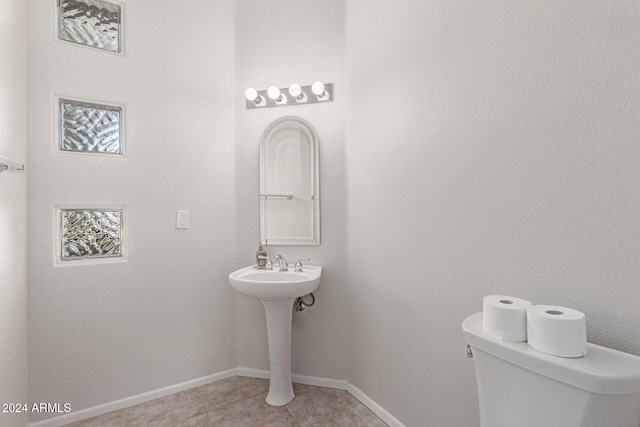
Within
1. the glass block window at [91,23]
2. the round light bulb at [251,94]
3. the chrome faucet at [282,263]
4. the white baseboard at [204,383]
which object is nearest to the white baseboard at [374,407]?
the white baseboard at [204,383]

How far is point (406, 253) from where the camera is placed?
1.54 metres

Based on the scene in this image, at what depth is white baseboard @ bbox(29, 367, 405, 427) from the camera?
1.67 meters

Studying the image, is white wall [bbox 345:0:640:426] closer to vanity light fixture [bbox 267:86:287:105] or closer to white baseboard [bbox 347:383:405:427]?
white baseboard [bbox 347:383:405:427]

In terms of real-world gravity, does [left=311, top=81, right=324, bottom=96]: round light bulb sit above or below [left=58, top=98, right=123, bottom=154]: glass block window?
above

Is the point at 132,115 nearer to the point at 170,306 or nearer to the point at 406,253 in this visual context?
the point at 170,306

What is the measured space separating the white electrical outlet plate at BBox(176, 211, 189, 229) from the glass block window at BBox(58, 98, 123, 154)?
19.6 inches

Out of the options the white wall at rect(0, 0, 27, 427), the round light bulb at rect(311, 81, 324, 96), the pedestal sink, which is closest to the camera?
the white wall at rect(0, 0, 27, 427)

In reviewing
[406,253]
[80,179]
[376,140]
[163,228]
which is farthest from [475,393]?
[80,179]

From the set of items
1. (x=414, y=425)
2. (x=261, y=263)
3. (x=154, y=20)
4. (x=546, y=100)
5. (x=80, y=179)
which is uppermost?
(x=154, y=20)

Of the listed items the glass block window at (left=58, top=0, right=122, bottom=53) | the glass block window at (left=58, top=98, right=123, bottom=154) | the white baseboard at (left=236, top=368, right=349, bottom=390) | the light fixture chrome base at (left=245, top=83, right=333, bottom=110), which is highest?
the glass block window at (left=58, top=0, right=122, bottom=53)

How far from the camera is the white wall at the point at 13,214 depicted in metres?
1.36

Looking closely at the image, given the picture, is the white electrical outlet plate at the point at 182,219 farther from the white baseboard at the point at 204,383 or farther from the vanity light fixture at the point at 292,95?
the white baseboard at the point at 204,383

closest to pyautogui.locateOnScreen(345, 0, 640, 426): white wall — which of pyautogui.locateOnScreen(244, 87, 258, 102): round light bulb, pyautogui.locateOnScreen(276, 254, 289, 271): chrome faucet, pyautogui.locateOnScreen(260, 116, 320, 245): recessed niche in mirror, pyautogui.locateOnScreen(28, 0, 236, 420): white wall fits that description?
pyautogui.locateOnScreen(260, 116, 320, 245): recessed niche in mirror

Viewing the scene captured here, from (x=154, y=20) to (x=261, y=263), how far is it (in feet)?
5.52
